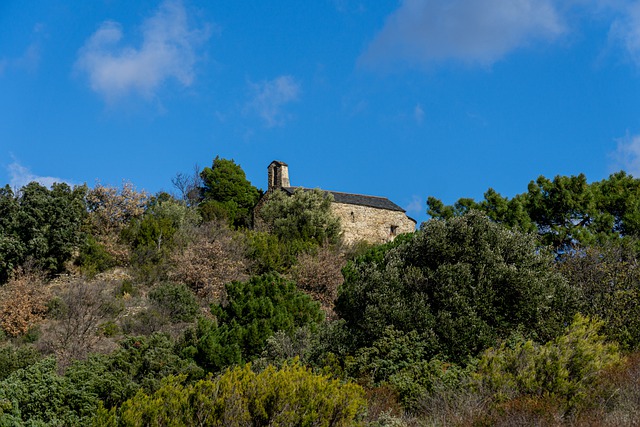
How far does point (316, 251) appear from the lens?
31.8 metres

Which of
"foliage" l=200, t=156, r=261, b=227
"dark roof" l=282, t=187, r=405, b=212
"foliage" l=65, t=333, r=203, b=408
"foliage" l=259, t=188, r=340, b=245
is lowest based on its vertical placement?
"foliage" l=65, t=333, r=203, b=408

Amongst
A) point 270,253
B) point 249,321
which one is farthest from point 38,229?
point 249,321

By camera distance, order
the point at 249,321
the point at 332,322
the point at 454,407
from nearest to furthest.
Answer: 1. the point at 454,407
2. the point at 332,322
3. the point at 249,321

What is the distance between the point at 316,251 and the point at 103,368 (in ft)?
62.4

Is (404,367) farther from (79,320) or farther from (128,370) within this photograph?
(79,320)

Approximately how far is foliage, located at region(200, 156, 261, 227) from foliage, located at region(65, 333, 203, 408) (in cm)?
3031

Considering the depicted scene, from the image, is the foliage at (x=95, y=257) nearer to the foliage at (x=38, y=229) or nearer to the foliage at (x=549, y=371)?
the foliage at (x=38, y=229)

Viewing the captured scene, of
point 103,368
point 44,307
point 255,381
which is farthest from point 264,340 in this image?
point 44,307

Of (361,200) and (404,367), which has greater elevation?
(361,200)

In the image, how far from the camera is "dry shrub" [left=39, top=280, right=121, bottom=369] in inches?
784

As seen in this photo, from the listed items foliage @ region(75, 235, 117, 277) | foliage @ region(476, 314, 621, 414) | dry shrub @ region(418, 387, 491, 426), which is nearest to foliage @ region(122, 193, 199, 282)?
foliage @ region(75, 235, 117, 277)

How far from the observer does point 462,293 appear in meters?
14.0

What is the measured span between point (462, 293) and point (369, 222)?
2788 centimetres

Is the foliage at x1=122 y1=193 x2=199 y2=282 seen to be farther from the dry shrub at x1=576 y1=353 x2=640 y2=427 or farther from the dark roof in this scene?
the dry shrub at x1=576 y1=353 x2=640 y2=427
